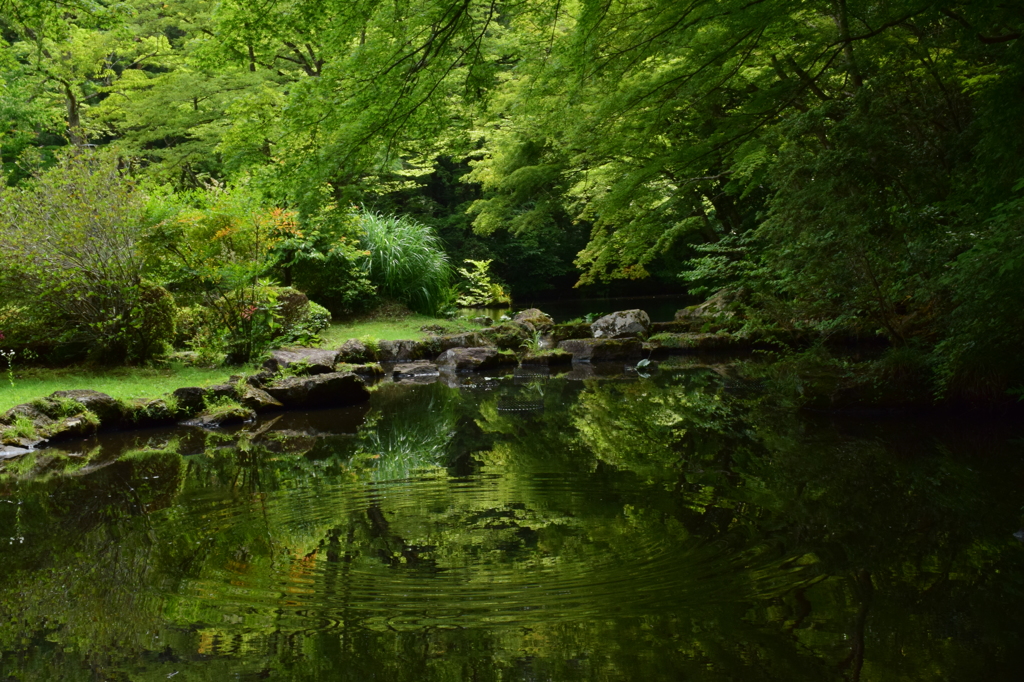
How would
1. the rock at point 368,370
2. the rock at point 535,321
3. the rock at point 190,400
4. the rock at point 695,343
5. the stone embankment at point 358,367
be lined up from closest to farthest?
the stone embankment at point 358,367 < the rock at point 190,400 < the rock at point 368,370 < the rock at point 695,343 < the rock at point 535,321

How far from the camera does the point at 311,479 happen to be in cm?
544

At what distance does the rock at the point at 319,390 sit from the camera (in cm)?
901

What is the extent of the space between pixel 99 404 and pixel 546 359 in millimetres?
7044

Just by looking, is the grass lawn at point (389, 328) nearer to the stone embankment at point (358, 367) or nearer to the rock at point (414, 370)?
the stone embankment at point (358, 367)

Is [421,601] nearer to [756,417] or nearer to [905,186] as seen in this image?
[756,417]

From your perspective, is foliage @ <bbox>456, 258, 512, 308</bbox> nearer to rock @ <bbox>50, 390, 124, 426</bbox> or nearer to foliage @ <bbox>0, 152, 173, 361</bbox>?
foliage @ <bbox>0, 152, 173, 361</bbox>

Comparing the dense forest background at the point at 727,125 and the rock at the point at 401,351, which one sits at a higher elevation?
the dense forest background at the point at 727,125

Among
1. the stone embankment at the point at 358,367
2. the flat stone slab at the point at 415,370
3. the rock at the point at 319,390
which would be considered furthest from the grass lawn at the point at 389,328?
the rock at the point at 319,390

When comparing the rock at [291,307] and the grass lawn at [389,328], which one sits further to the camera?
the grass lawn at [389,328]

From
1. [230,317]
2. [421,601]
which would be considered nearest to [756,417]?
[421,601]

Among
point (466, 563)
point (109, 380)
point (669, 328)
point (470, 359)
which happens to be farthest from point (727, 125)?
point (669, 328)

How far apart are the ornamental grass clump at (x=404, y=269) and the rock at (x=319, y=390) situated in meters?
7.04

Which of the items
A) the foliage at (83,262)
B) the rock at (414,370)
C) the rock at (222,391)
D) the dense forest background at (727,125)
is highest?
the dense forest background at (727,125)

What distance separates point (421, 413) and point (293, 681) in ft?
19.8
